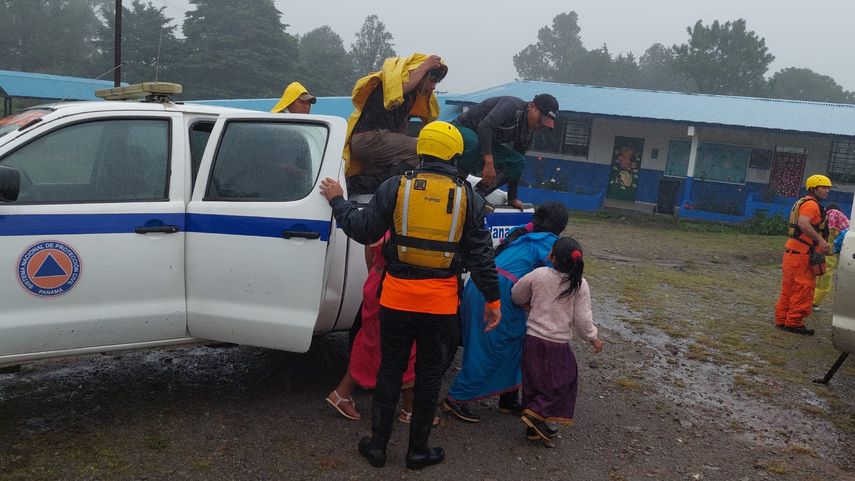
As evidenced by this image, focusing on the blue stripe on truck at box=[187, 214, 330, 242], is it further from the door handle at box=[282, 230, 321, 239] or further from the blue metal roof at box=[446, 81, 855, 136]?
Answer: the blue metal roof at box=[446, 81, 855, 136]

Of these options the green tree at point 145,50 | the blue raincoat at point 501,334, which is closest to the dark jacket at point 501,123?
the blue raincoat at point 501,334

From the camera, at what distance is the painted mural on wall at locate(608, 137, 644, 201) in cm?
2225

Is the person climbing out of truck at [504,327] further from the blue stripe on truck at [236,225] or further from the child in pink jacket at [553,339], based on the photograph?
the blue stripe on truck at [236,225]

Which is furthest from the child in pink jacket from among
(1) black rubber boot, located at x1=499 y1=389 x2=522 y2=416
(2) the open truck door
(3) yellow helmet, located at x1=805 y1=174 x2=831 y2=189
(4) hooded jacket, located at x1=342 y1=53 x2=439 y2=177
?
(3) yellow helmet, located at x1=805 y1=174 x2=831 y2=189

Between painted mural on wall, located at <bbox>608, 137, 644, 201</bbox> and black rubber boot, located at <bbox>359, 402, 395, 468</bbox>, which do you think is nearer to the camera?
black rubber boot, located at <bbox>359, 402, 395, 468</bbox>

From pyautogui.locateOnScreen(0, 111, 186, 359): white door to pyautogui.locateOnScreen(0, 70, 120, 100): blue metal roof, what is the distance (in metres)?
24.0

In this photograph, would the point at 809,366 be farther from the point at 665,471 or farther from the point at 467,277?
the point at 467,277

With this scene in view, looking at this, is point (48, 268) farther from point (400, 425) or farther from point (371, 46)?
point (371, 46)

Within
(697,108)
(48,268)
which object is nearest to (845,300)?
(48,268)

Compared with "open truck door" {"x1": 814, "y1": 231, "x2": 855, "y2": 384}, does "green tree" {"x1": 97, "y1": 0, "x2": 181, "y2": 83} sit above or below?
above

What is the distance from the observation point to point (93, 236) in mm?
3588

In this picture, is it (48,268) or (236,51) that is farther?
(236,51)

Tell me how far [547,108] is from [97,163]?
10.1 feet

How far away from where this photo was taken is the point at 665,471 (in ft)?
13.1
